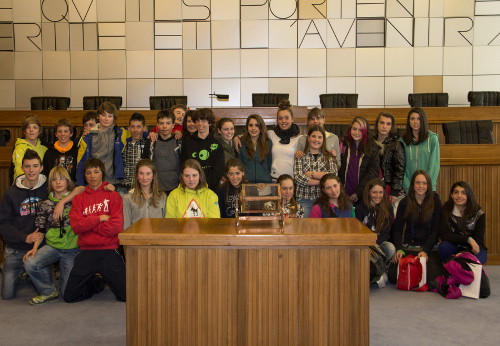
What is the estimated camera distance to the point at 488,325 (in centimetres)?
368

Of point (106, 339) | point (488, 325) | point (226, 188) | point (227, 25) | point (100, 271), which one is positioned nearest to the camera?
point (106, 339)

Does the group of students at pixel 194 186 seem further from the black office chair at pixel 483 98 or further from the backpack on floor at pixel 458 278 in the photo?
the black office chair at pixel 483 98

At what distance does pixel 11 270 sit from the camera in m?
4.46

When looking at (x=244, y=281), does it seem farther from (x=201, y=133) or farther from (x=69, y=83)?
(x=69, y=83)

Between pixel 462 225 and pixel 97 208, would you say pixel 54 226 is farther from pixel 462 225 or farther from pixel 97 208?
pixel 462 225

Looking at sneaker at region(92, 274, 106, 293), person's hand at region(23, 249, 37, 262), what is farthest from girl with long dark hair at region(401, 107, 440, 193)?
person's hand at region(23, 249, 37, 262)

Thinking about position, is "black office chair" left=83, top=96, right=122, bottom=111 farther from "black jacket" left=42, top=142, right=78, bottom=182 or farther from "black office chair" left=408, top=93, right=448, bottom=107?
"black office chair" left=408, top=93, right=448, bottom=107

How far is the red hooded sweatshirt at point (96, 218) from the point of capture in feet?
14.0

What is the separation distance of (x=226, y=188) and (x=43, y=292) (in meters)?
1.65

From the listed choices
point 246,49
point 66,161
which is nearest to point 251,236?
point 66,161

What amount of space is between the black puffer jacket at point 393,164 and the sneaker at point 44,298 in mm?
3035

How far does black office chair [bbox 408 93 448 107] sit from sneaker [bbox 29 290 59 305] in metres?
6.21

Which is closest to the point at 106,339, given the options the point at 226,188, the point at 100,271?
the point at 100,271

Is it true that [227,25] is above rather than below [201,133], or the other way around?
above
